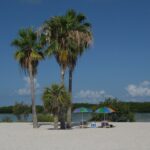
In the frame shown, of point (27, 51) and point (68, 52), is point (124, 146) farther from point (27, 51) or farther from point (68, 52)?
point (27, 51)

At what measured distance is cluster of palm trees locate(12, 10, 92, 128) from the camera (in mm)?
32312

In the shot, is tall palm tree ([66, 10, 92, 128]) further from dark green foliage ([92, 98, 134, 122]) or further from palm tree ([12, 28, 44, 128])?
dark green foliage ([92, 98, 134, 122])

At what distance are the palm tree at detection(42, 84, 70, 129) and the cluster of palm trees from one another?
0.83 m

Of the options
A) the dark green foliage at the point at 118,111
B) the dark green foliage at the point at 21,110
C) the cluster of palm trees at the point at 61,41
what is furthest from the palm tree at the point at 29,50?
the dark green foliage at the point at 21,110

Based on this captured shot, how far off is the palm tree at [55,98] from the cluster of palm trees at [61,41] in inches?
32.5

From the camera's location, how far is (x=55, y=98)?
99.7 feet

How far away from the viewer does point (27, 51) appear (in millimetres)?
34219

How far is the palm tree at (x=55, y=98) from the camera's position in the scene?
30.3m

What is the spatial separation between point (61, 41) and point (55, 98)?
4950 millimetres

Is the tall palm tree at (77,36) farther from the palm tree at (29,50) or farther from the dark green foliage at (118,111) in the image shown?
the dark green foliage at (118,111)

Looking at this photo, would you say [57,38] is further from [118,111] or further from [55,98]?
[118,111]

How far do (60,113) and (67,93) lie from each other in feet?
5.42

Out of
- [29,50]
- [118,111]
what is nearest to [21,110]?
[118,111]

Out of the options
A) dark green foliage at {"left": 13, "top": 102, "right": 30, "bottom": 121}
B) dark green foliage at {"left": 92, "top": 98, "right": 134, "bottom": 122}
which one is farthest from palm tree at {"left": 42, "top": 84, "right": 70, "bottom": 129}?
dark green foliage at {"left": 13, "top": 102, "right": 30, "bottom": 121}
